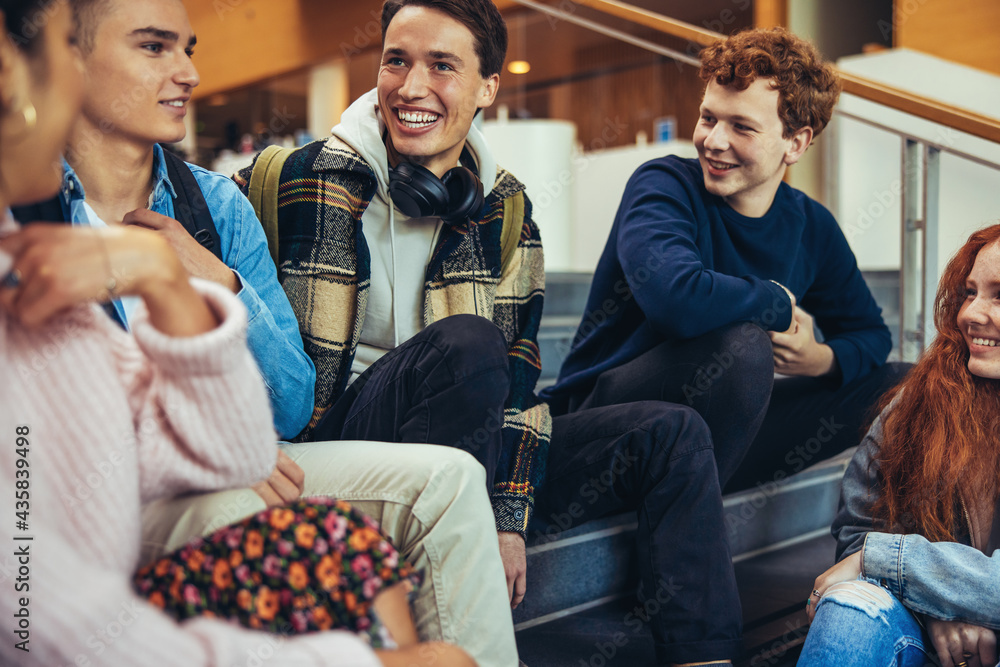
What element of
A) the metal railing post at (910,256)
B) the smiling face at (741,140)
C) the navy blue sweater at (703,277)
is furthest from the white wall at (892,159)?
the smiling face at (741,140)

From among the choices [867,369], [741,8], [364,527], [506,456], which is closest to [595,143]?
[741,8]

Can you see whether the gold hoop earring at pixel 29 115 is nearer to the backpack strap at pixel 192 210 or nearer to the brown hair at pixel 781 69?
the backpack strap at pixel 192 210

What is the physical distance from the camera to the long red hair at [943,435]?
3.93 ft

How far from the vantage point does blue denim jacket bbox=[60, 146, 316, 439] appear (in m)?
1.08

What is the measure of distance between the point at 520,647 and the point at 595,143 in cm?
689

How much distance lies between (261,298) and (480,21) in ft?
2.15

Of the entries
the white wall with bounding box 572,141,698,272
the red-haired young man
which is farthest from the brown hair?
the white wall with bounding box 572,141,698,272

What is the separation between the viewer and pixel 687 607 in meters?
1.23

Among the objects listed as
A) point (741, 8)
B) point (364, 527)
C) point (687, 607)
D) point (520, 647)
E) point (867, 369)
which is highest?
point (741, 8)

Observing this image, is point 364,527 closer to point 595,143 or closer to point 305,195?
point 305,195

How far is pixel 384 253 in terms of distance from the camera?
1444mm

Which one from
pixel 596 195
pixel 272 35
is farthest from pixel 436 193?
pixel 272 35

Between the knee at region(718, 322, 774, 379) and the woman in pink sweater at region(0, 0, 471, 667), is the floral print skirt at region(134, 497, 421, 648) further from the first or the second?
the knee at region(718, 322, 774, 379)

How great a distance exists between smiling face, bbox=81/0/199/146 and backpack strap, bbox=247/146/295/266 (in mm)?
283
